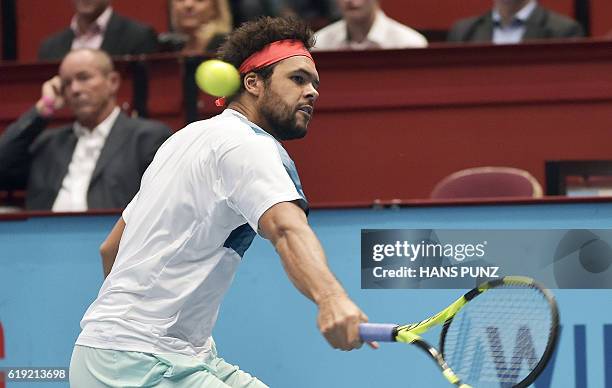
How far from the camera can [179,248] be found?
346cm

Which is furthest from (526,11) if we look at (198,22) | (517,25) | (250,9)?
(198,22)

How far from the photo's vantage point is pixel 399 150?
21.2 ft

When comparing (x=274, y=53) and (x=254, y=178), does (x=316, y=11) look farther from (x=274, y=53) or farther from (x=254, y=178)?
(x=254, y=178)

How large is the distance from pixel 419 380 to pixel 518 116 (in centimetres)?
192

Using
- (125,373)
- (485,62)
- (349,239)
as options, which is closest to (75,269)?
(349,239)

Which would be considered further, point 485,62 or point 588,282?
point 485,62

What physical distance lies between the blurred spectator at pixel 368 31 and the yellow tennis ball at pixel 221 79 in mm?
3263

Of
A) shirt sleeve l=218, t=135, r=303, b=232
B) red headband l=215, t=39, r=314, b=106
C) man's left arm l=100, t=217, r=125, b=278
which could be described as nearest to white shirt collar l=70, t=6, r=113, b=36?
man's left arm l=100, t=217, r=125, b=278

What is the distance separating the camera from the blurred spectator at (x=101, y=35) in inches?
288

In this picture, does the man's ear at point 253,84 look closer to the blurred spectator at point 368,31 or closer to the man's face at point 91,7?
the blurred spectator at point 368,31

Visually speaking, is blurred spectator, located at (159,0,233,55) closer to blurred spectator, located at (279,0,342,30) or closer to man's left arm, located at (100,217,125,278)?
blurred spectator, located at (279,0,342,30)

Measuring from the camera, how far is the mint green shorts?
3467 millimetres

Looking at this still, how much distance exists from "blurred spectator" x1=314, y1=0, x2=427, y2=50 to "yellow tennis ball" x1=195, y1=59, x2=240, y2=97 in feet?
10.7

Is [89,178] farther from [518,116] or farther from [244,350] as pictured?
[518,116]
